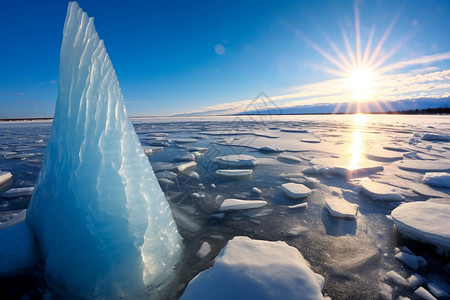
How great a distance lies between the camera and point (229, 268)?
3.66ft

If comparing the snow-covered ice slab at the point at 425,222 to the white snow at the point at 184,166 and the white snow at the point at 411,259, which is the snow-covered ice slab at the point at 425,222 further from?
the white snow at the point at 184,166

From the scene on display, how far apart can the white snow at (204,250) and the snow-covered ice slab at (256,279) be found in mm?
384

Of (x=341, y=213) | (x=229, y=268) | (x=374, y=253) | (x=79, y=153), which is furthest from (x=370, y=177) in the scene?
(x=79, y=153)

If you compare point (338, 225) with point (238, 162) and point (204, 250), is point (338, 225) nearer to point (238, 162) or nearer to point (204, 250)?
point (204, 250)

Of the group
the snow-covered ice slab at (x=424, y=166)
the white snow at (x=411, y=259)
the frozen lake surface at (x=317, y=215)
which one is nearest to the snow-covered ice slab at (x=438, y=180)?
the frozen lake surface at (x=317, y=215)

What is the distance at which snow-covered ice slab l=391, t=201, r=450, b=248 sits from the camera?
1.56 metres

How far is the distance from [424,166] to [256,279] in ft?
15.5

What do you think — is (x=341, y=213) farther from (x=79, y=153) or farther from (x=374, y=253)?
(x=79, y=153)

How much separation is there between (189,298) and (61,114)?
143 cm

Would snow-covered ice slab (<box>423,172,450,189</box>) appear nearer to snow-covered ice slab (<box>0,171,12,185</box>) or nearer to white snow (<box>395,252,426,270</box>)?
white snow (<box>395,252,426,270</box>)

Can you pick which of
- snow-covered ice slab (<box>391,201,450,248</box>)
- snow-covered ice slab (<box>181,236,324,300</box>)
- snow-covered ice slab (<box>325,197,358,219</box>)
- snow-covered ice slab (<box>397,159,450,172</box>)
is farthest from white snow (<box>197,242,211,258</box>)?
snow-covered ice slab (<box>397,159,450,172</box>)

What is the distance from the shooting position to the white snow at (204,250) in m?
1.56

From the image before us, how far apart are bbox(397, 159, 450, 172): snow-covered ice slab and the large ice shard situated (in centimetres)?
463

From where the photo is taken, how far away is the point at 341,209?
2.16 metres
